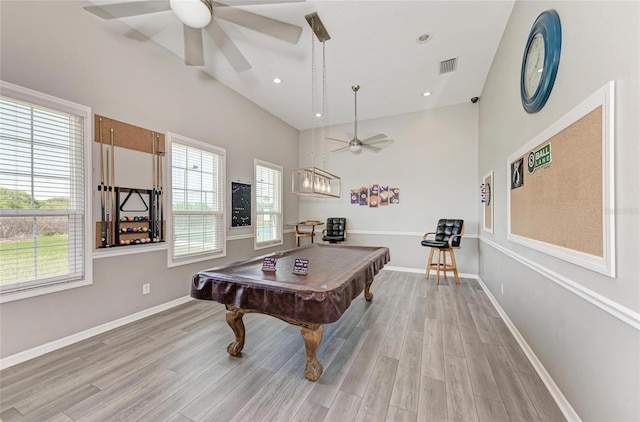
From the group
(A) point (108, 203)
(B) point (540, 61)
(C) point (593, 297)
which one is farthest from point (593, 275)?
(A) point (108, 203)

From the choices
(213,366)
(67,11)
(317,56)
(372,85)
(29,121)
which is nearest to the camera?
(213,366)

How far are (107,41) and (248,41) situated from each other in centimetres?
148

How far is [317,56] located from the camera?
3.31 m

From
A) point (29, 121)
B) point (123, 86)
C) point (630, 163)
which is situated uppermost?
point (123, 86)

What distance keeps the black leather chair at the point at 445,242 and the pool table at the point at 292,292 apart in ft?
7.86

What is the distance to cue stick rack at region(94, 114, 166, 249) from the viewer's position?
257 centimetres

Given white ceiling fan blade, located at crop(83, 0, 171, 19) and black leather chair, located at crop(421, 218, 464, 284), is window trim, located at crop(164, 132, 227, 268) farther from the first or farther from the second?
black leather chair, located at crop(421, 218, 464, 284)

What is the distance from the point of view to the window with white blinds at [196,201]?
334 centimetres

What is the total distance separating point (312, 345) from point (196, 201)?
2.78m

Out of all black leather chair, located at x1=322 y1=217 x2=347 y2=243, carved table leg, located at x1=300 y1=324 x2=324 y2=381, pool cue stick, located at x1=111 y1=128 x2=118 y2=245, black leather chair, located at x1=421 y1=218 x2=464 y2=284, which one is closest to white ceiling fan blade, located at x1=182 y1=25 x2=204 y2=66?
pool cue stick, located at x1=111 y1=128 x2=118 y2=245

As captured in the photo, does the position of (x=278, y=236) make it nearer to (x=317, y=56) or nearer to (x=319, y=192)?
(x=319, y=192)

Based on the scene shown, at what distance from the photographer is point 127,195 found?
277 centimetres

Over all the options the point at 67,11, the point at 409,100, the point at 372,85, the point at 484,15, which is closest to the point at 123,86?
the point at 67,11

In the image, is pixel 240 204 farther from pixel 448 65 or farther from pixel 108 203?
pixel 448 65
